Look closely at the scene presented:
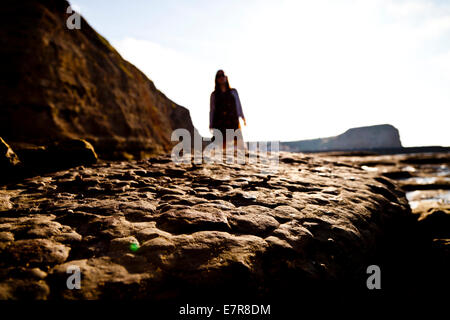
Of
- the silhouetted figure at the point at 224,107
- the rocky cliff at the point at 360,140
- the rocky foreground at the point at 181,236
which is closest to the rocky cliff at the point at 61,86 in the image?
the rocky foreground at the point at 181,236

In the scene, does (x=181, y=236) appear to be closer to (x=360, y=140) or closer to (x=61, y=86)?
(x=61, y=86)

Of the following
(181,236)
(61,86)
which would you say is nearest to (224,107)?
(181,236)

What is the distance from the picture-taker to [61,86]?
7.96m

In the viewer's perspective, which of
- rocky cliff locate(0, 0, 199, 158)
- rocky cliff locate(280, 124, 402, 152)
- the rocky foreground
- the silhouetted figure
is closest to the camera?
the rocky foreground

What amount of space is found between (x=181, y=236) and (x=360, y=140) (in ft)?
414

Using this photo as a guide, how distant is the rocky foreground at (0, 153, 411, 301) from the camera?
1321mm

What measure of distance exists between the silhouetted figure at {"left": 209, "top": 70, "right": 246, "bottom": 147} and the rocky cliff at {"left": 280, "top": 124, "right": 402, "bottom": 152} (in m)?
99.4

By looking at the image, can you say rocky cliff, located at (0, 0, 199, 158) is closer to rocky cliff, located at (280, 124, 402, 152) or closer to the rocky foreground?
the rocky foreground

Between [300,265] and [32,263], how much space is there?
5.49ft

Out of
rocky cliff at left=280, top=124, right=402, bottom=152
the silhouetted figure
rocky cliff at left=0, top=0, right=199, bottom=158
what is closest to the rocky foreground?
rocky cliff at left=0, top=0, right=199, bottom=158

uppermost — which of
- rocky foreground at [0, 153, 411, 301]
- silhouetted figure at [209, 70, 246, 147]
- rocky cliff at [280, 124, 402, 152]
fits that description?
rocky cliff at [280, 124, 402, 152]

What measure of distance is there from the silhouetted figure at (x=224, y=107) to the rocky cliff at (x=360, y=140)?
326 feet

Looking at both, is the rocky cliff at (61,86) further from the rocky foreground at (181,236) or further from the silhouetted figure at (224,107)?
the silhouetted figure at (224,107)

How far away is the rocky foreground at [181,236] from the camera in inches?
52.0
